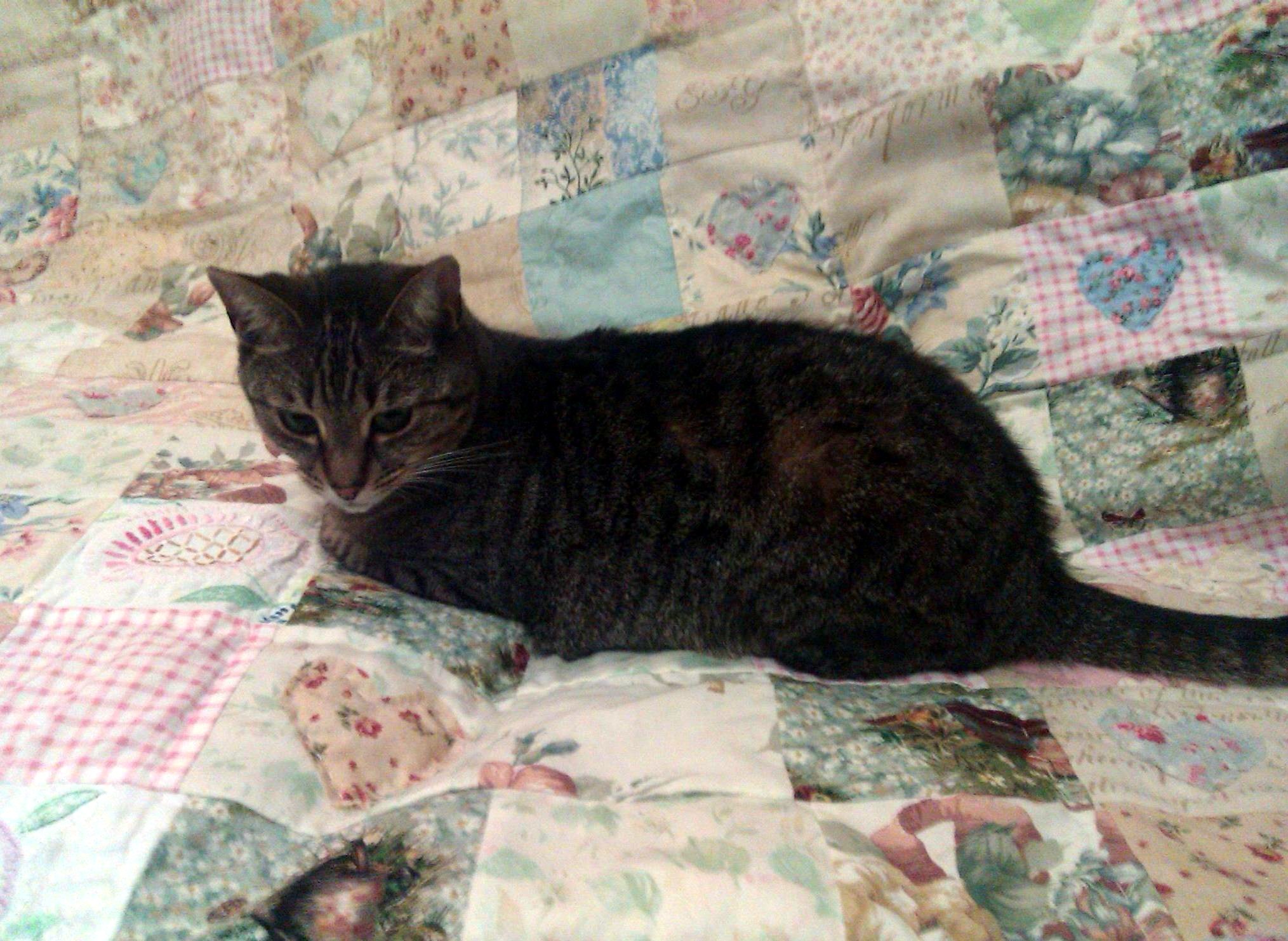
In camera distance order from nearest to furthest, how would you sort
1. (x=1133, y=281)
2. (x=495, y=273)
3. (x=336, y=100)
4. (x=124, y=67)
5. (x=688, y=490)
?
(x=688, y=490)
(x=1133, y=281)
(x=495, y=273)
(x=336, y=100)
(x=124, y=67)

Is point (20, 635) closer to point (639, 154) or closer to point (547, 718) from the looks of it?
point (547, 718)

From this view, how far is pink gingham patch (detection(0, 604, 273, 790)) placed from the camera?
2.70 ft

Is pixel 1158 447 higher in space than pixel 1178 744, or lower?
higher

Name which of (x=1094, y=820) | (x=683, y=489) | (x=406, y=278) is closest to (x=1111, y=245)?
(x=683, y=489)

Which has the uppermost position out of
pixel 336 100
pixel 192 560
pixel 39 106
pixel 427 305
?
pixel 39 106

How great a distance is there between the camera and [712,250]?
1506 mm

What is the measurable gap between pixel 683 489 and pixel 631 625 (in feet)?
0.68

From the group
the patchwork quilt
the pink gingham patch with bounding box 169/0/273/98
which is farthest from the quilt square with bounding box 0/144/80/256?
the pink gingham patch with bounding box 169/0/273/98

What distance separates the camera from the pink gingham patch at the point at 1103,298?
1.25 meters

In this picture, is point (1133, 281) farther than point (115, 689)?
Yes

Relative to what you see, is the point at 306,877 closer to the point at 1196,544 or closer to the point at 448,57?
the point at 1196,544

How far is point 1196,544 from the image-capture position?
1269mm

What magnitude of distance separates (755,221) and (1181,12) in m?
0.68

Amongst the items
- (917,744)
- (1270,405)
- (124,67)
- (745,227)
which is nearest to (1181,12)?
(1270,405)
